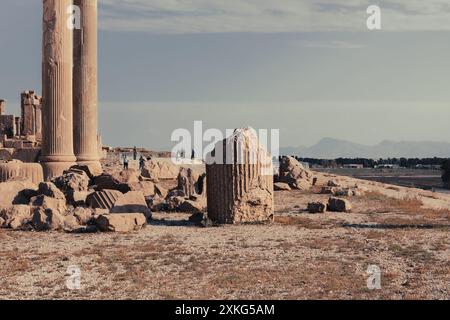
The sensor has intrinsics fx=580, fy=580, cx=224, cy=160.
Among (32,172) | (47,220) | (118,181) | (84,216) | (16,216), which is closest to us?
(47,220)

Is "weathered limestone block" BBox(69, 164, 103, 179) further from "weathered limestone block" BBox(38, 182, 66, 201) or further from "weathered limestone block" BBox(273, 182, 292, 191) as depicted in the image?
"weathered limestone block" BBox(273, 182, 292, 191)

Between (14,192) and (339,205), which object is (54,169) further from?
(339,205)

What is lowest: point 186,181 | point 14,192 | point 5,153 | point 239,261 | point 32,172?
point 239,261

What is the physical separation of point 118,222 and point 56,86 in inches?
413

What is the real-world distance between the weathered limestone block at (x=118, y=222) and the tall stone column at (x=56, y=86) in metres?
9.73

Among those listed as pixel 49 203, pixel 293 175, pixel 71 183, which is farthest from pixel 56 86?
pixel 293 175

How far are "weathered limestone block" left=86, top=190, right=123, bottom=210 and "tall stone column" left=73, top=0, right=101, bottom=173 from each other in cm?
943

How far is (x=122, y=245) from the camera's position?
10078 mm

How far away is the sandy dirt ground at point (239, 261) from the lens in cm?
Result: 698

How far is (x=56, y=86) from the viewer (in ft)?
68.0

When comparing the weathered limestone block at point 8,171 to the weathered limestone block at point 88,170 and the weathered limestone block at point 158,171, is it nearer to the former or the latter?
the weathered limestone block at point 88,170

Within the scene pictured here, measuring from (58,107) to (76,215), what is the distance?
359 inches

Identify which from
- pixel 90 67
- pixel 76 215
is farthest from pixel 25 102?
pixel 76 215

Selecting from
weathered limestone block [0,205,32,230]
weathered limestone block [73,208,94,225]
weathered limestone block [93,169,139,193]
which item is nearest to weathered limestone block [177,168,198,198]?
weathered limestone block [93,169,139,193]
